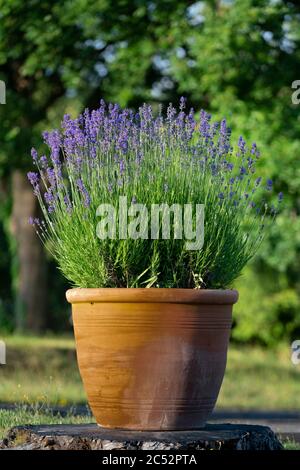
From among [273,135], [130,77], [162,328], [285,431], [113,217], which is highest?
[130,77]

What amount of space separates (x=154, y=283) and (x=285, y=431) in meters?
3.25

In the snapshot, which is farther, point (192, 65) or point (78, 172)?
point (192, 65)

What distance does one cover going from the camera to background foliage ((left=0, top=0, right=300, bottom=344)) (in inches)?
470

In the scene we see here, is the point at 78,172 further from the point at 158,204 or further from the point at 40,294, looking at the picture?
the point at 40,294

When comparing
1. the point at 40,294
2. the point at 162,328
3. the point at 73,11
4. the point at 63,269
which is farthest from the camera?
the point at 40,294

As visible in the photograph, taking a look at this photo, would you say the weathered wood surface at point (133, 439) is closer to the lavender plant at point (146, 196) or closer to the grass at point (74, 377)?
the lavender plant at point (146, 196)

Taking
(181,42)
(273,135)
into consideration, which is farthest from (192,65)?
(273,135)

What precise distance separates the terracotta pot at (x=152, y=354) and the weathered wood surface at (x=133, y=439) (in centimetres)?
12

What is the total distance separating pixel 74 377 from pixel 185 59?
464 cm

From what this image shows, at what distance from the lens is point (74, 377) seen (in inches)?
494

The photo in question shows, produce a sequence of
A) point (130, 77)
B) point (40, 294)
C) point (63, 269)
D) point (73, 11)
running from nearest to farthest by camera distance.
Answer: point (63, 269)
point (73, 11)
point (130, 77)
point (40, 294)

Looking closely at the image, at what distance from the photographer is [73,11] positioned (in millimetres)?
11875

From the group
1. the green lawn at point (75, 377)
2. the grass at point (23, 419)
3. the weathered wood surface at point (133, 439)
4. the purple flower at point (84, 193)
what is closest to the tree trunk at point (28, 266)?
the green lawn at point (75, 377)

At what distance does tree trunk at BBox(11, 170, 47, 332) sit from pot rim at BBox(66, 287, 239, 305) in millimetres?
12412
